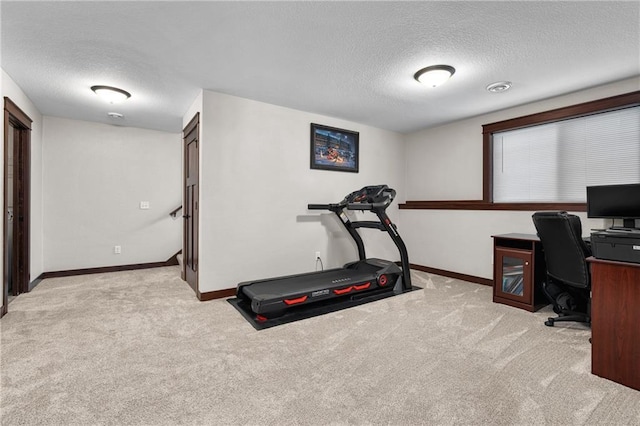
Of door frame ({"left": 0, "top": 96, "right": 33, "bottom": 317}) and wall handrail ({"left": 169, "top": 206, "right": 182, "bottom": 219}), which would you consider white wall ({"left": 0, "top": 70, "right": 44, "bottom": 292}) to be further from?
wall handrail ({"left": 169, "top": 206, "right": 182, "bottom": 219})

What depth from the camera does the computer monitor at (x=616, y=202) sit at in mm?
2770

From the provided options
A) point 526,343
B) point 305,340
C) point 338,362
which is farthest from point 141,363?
point 526,343

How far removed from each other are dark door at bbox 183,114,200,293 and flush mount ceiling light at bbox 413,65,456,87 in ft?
8.42

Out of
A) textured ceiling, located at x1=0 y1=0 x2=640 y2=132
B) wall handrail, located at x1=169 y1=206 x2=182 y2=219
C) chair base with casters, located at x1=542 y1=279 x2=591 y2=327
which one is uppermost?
textured ceiling, located at x1=0 y1=0 x2=640 y2=132

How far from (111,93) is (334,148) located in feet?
9.40

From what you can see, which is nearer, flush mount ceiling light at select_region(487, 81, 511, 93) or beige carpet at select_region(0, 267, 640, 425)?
beige carpet at select_region(0, 267, 640, 425)

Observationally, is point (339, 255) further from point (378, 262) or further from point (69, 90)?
point (69, 90)

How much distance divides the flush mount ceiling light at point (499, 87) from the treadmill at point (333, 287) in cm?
159

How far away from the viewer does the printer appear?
71.2 inches

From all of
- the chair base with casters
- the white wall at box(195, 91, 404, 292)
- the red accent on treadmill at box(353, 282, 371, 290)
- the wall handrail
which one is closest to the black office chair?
the chair base with casters

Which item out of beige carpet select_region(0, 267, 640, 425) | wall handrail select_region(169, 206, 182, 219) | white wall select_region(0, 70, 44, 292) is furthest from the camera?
wall handrail select_region(169, 206, 182, 219)

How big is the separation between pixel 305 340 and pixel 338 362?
0.43 m

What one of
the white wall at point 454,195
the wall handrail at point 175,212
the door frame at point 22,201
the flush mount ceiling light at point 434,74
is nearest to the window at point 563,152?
the white wall at point 454,195

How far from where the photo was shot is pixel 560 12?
2.06m
